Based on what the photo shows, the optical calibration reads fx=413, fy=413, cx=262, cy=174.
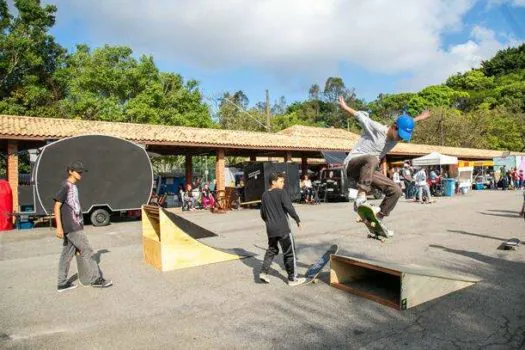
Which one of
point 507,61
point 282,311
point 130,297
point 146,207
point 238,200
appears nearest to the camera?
point 282,311

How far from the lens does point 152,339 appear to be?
14.0ft

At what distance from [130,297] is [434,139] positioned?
5298 cm

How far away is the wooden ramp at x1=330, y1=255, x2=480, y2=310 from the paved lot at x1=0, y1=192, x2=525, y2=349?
0.37ft

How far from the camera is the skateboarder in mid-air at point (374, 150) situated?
5.69 meters

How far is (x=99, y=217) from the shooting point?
15453 millimetres

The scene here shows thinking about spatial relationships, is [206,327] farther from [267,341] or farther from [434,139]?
[434,139]

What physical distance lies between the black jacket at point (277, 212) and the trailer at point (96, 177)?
427 inches

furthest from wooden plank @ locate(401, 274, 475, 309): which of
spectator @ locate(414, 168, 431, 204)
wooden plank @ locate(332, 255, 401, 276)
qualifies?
spectator @ locate(414, 168, 431, 204)

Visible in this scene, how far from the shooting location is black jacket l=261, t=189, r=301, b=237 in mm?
6129

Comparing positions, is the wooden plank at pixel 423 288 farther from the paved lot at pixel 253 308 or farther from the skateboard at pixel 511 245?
the skateboard at pixel 511 245

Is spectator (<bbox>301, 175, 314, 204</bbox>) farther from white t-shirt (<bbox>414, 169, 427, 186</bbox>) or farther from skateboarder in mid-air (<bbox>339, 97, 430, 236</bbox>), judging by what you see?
skateboarder in mid-air (<bbox>339, 97, 430, 236</bbox>)

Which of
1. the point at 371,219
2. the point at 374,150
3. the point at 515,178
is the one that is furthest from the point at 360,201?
the point at 515,178

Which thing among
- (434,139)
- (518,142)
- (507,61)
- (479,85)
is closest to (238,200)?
(434,139)

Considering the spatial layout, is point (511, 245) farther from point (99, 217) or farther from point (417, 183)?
point (417, 183)
